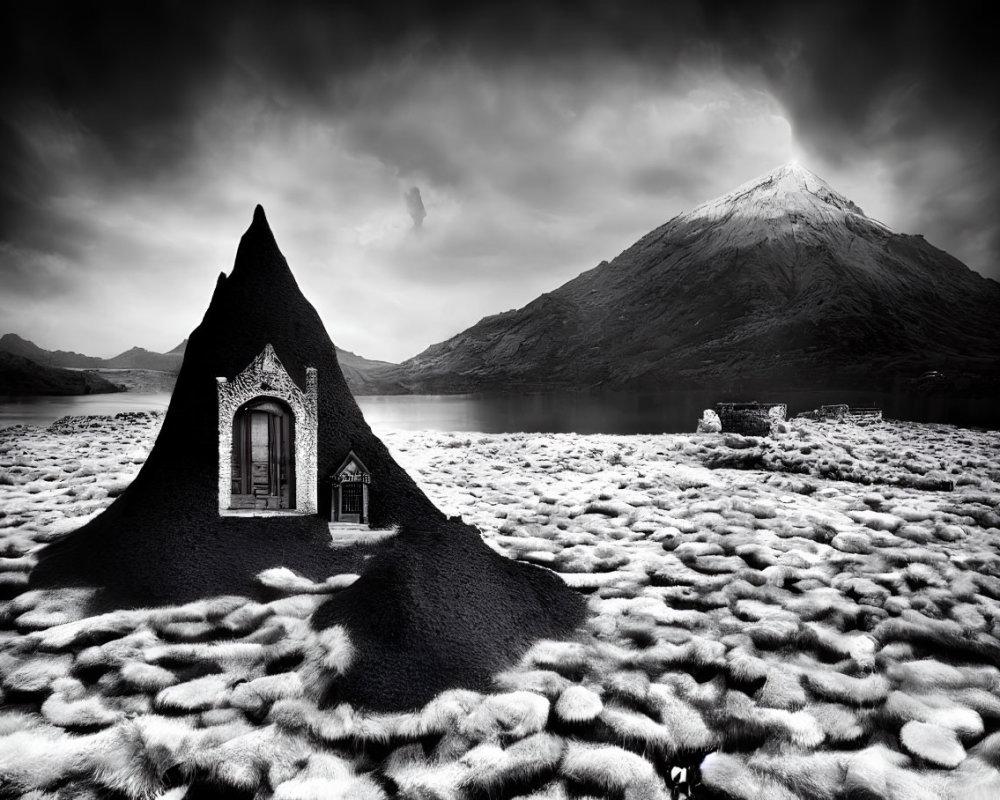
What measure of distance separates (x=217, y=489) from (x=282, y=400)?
1320mm

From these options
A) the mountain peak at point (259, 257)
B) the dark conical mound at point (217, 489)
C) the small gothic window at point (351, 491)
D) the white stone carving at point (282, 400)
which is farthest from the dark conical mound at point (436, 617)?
the mountain peak at point (259, 257)

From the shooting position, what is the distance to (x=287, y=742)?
143 inches

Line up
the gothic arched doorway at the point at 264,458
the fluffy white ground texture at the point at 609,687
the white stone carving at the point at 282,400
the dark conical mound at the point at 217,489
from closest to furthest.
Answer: the fluffy white ground texture at the point at 609,687, the dark conical mound at the point at 217,489, the white stone carving at the point at 282,400, the gothic arched doorway at the point at 264,458

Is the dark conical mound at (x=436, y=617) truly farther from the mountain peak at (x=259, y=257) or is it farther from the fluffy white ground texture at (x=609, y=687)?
the mountain peak at (x=259, y=257)

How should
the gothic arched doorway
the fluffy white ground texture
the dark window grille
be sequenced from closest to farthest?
the fluffy white ground texture < the gothic arched doorway < the dark window grille

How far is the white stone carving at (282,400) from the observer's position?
6023 mm

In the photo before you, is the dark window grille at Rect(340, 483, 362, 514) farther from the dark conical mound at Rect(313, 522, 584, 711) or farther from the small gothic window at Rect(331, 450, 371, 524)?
the dark conical mound at Rect(313, 522, 584, 711)

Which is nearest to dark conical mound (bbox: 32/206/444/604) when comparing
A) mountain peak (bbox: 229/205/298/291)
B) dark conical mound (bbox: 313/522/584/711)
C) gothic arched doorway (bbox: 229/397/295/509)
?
mountain peak (bbox: 229/205/298/291)

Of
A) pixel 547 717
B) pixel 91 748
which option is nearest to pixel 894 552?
pixel 547 717

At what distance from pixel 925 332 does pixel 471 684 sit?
192 meters

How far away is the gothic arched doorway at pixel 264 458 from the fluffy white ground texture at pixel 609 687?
1092mm

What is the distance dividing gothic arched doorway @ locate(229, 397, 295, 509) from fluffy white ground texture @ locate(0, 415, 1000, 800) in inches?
43.0

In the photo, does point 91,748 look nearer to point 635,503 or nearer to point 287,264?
point 287,264

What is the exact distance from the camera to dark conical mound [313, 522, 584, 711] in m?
4.25
